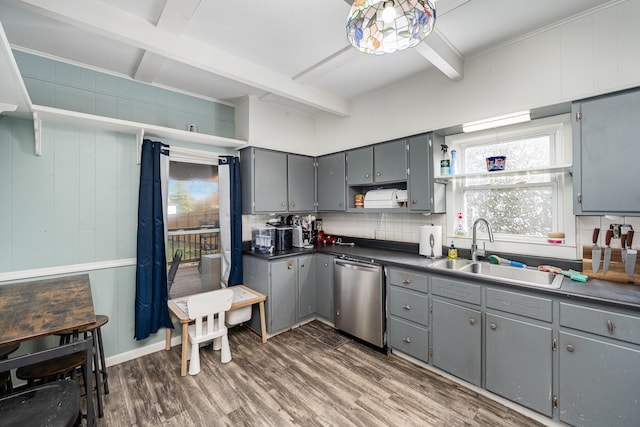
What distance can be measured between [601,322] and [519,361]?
55cm

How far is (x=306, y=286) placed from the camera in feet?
10.8

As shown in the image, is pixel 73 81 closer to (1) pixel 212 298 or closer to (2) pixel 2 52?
(2) pixel 2 52

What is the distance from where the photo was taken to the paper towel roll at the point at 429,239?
107 inches

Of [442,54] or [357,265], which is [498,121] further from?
[357,265]

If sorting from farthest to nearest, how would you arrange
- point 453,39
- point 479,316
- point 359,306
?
point 359,306, point 453,39, point 479,316

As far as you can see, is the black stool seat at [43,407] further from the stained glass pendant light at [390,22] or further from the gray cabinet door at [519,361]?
the gray cabinet door at [519,361]

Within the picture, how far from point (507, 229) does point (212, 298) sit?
2746 millimetres

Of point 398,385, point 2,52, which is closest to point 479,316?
point 398,385

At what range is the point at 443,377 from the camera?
229cm

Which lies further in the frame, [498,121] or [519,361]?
[498,121]

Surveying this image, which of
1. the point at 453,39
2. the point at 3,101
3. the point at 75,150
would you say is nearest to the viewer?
the point at 3,101

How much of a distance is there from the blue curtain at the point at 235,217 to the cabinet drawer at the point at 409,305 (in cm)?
178

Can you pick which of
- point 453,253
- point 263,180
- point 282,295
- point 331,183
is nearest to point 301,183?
point 331,183

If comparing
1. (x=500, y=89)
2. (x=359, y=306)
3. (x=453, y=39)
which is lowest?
(x=359, y=306)
